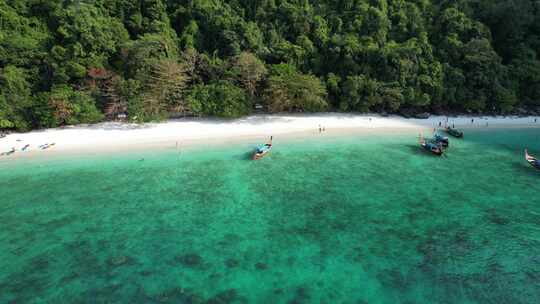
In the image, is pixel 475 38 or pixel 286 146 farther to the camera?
pixel 475 38

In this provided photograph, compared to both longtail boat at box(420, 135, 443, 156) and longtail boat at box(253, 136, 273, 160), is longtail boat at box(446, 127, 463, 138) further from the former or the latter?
longtail boat at box(253, 136, 273, 160)

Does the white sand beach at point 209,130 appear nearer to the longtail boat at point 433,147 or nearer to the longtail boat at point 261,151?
the longtail boat at point 261,151

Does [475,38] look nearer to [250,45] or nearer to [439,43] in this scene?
[439,43]

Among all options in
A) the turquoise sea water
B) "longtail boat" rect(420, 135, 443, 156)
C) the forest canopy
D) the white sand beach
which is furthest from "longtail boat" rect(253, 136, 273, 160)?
"longtail boat" rect(420, 135, 443, 156)

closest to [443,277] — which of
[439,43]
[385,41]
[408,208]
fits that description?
[408,208]

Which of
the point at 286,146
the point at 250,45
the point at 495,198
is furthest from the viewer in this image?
the point at 250,45

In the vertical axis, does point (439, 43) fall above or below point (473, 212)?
above

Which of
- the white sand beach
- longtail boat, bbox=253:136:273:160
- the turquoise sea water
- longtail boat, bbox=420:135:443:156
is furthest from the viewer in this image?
the white sand beach

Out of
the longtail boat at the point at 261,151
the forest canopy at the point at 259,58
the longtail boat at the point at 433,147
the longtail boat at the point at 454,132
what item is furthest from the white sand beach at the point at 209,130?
the longtail boat at the point at 433,147
